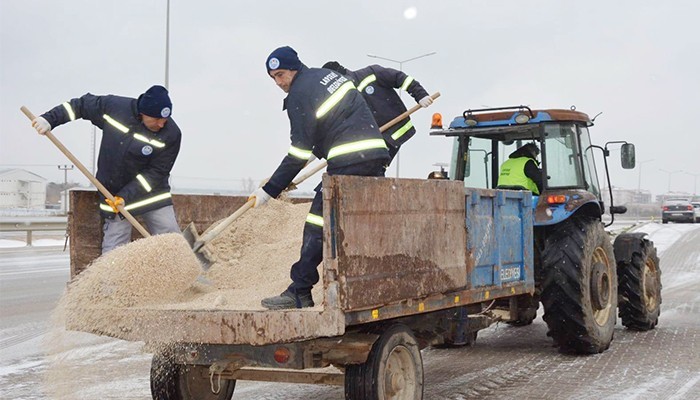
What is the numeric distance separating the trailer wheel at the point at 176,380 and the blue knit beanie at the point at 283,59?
77.7 inches

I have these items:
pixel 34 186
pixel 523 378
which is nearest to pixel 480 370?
pixel 523 378

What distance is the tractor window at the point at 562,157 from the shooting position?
29.2ft

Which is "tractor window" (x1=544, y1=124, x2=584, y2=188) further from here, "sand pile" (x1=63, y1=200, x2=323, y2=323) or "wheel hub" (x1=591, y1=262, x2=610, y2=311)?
"sand pile" (x1=63, y1=200, x2=323, y2=323)

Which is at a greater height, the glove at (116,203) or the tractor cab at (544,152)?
the tractor cab at (544,152)

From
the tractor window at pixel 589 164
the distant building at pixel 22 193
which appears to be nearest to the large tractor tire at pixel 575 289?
the tractor window at pixel 589 164

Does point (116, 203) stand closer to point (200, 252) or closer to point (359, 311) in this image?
point (200, 252)

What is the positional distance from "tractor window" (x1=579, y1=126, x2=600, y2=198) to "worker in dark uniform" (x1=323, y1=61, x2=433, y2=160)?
2180mm

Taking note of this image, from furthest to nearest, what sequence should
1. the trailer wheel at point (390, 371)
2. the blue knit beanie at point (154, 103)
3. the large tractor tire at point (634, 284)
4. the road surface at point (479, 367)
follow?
1. the large tractor tire at point (634, 284)
2. the road surface at point (479, 367)
3. the blue knit beanie at point (154, 103)
4. the trailer wheel at point (390, 371)

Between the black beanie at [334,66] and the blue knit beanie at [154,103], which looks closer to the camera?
the blue knit beanie at [154,103]

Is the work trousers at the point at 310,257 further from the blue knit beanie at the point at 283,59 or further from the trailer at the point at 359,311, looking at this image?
the blue knit beanie at the point at 283,59

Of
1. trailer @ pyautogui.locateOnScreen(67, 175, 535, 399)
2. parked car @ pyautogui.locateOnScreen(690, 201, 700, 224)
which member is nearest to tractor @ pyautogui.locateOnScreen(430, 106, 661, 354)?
trailer @ pyautogui.locateOnScreen(67, 175, 535, 399)

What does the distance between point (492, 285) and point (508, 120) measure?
3.04 m

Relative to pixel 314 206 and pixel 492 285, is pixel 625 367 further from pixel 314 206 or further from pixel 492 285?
pixel 314 206

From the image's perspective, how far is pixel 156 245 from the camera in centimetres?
552
